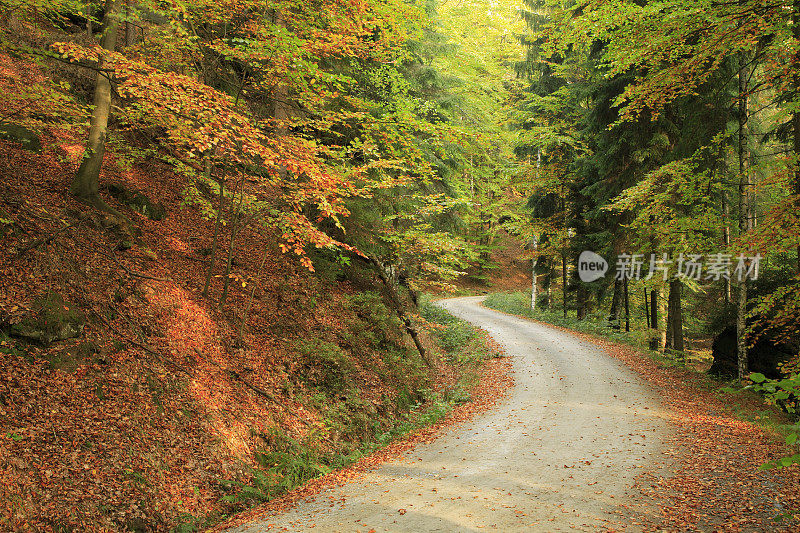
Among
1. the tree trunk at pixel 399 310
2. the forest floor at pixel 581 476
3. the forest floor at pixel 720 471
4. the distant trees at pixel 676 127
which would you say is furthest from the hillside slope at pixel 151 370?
the distant trees at pixel 676 127

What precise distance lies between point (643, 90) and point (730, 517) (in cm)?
682

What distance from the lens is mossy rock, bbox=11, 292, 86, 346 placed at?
20.4 ft

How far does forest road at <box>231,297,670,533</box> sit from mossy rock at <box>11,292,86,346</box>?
3869mm

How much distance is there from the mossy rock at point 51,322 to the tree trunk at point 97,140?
125 inches

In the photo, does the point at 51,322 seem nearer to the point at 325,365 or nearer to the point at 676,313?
the point at 325,365

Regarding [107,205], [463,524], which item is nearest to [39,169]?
[107,205]

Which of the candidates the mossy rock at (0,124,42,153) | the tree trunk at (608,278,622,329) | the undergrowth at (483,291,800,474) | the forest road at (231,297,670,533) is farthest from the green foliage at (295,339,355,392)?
the tree trunk at (608,278,622,329)

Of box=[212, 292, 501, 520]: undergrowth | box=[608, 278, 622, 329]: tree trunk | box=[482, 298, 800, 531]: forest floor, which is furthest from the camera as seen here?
box=[608, 278, 622, 329]: tree trunk

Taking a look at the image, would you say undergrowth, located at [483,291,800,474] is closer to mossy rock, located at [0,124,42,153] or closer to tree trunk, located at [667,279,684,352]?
tree trunk, located at [667,279,684,352]

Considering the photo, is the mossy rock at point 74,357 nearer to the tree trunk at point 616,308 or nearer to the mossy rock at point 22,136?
the mossy rock at point 22,136

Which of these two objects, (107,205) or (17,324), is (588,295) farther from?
(17,324)

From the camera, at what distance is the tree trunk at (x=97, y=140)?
27.7ft

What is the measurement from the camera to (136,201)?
35.1 ft

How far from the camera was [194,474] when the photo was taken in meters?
6.37
